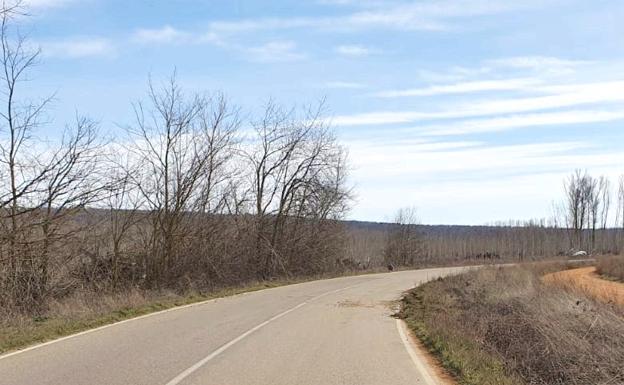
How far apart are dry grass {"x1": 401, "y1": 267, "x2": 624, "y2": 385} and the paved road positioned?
89cm

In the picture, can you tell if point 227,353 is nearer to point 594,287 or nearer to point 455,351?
point 455,351

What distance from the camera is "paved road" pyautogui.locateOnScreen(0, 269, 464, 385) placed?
Answer: 9367 millimetres

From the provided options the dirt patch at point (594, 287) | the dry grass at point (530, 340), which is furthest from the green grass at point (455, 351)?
the dirt patch at point (594, 287)


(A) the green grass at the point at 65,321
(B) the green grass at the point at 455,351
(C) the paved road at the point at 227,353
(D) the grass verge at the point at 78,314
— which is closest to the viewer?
(C) the paved road at the point at 227,353

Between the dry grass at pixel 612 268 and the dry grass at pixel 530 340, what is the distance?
3486 cm

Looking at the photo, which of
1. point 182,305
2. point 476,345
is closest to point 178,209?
point 182,305

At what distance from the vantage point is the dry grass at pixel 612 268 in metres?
51.7

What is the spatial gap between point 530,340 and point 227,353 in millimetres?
6067

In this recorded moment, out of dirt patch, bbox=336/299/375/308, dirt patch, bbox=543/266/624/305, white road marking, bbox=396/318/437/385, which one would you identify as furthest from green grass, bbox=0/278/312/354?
dirt patch, bbox=543/266/624/305

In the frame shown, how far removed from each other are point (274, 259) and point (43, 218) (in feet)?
77.8

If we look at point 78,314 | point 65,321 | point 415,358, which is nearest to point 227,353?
point 415,358

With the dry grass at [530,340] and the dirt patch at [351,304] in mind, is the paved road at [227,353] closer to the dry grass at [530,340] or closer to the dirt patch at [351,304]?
the dry grass at [530,340]

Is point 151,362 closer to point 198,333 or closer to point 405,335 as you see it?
point 198,333

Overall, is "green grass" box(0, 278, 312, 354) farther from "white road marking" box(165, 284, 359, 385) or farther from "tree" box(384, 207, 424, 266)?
"tree" box(384, 207, 424, 266)
